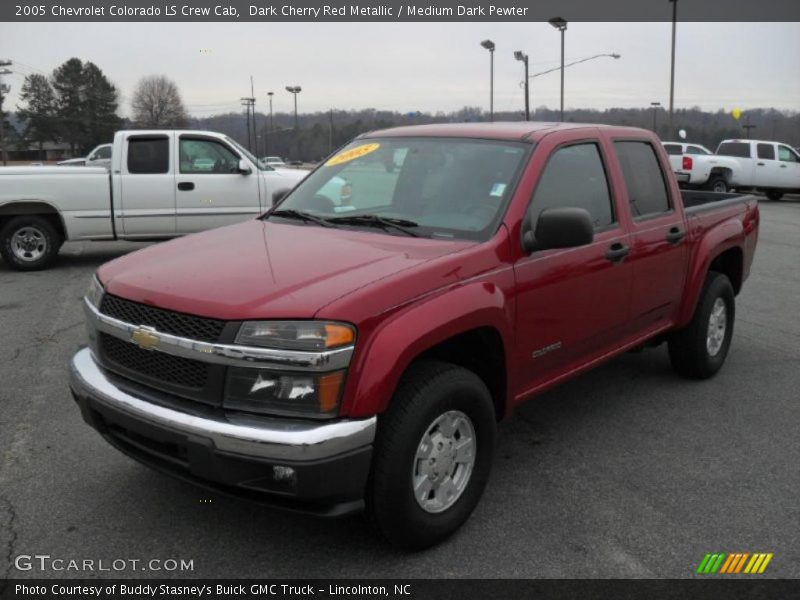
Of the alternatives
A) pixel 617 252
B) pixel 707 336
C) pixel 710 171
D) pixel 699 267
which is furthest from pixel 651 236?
pixel 710 171

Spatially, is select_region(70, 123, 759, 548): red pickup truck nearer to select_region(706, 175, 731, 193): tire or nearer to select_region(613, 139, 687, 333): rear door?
select_region(613, 139, 687, 333): rear door

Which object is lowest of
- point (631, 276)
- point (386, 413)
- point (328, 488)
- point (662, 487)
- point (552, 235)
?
point (662, 487)

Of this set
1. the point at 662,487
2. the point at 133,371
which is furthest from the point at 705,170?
the point at 133,371

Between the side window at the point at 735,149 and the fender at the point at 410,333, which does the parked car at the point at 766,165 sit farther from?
the fender at the point at 410,333

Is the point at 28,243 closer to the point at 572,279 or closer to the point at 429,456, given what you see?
the point at 572,279

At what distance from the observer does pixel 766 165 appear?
77.2 ft

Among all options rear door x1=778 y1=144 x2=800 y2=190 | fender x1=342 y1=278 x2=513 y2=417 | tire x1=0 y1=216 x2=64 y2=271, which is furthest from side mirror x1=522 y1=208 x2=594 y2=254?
rear door x1=778 y1=144 x2=800 y2=190

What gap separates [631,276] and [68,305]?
619 centimetres

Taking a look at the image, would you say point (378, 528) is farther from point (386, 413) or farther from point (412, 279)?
point (412, 279)

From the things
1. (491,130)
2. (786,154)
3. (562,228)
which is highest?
(786,154)

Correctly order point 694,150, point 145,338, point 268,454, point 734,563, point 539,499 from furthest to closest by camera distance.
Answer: point 694,150 → point 539,499 → point 734,563 → point 145,338 → point 268,454

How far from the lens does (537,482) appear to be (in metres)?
3.87

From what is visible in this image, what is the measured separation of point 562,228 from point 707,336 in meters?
2.54

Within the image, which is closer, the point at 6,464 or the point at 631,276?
the point at 6,464
